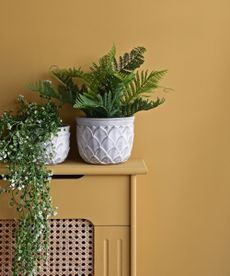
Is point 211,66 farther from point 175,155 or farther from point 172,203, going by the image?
point 172,203

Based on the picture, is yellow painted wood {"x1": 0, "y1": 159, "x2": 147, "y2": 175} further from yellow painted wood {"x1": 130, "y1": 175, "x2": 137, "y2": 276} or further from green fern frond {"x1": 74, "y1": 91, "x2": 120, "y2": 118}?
green fern frond {"x1": 74, "y1": 91, "x2": 120, "y2": 118}

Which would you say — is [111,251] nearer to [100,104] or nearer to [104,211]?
[104,211]

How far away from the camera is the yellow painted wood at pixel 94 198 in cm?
149

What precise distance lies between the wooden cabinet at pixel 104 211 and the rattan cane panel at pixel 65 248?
0.8 inches

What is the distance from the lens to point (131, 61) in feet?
5.21

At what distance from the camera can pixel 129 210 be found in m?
1.50

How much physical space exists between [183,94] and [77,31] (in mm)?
408

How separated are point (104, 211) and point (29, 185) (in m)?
0.24

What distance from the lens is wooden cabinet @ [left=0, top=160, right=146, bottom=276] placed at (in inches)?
58.7

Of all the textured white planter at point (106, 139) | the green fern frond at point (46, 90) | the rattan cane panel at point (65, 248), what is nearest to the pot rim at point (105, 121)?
the textured white planter at point (106, 139)

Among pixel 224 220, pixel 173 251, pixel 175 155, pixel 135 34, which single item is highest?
pixel 135 34

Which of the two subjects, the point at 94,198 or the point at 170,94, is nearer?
the point at 94,198

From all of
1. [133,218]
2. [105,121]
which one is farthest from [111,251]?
[105,121]

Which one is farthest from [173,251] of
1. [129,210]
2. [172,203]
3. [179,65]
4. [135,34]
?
[135,34]
